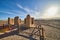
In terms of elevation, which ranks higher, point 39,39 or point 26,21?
point 26,21

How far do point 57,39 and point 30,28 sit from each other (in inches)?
241

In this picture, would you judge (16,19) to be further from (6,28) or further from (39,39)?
(39,39)

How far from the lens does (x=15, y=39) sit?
9484mm

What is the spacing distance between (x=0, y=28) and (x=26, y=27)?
18.3 feet

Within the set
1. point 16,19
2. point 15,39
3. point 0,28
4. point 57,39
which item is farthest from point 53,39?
point 0,28

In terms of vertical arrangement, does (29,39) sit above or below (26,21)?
below

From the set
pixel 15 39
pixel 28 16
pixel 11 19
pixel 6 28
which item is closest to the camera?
pixel 15 39

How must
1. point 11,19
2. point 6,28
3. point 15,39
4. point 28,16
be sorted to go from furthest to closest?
point 11,19
point 6,28
point 28,16
point 15,39

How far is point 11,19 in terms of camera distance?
61.0 feet

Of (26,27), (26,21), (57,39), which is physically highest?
(26,21)

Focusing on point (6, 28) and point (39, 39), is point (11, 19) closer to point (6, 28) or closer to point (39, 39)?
point (6, 28)

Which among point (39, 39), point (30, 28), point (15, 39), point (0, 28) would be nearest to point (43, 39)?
point (39, 39)

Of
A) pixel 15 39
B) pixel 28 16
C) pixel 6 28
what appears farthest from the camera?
pixel 6 28

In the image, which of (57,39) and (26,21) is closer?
(57,39)
